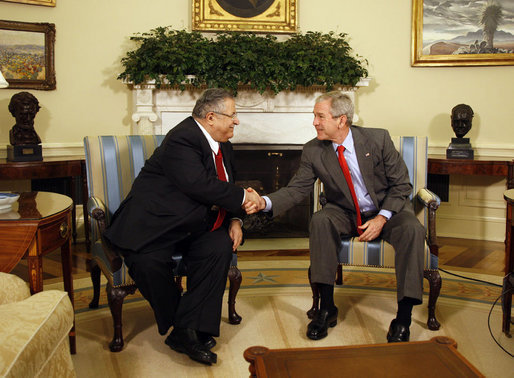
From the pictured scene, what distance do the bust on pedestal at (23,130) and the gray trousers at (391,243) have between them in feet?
8.68

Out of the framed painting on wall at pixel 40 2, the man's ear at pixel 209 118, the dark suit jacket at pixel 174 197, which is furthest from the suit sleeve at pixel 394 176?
the framed painting on wall at pixel 40 2

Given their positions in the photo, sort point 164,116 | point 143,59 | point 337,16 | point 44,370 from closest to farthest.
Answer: point 44,370 < point 143,59 < point 164,116 < point 337,16

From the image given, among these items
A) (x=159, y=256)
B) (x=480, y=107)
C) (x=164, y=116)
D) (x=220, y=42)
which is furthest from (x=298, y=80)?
(x=159, y=256)

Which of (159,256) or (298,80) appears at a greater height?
(298,80)

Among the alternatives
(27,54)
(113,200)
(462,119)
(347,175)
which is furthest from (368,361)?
(27,54)

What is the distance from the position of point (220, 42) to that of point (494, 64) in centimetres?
264

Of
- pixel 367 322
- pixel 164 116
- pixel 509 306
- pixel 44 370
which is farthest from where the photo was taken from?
pixel 164 116

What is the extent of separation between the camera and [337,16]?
207 inches

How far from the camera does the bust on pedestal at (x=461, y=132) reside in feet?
15.4

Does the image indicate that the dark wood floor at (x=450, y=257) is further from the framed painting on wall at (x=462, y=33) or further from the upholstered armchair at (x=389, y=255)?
the framed painting on wall at (x=462, y=33)

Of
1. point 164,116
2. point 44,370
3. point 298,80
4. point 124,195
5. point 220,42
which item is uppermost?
point 220,42

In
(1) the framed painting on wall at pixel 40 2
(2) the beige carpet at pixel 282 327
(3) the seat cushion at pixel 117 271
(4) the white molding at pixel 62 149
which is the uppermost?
(1) the framed painting on wall at pixel 40 2

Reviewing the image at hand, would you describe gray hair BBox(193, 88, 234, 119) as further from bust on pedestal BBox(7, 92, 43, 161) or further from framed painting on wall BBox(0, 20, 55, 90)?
framed painting on wall BBox(0, 20, 55, 90)

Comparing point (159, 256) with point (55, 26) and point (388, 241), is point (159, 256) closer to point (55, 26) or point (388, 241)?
point (388, 241)
